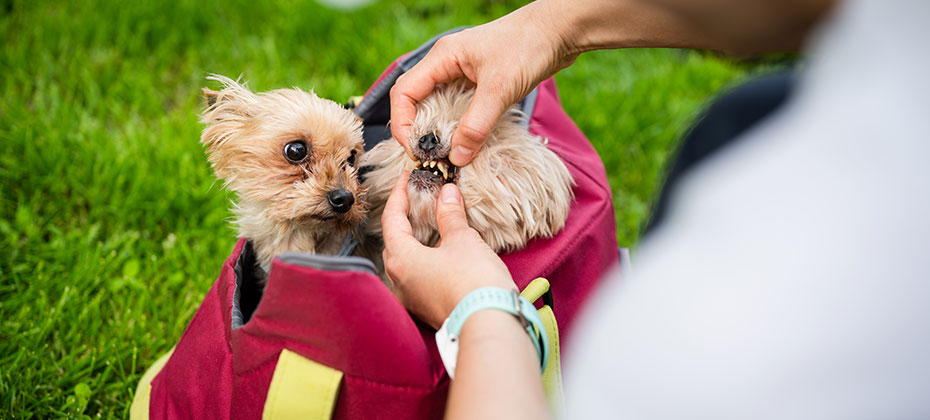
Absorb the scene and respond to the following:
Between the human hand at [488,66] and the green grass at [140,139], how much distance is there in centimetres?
109

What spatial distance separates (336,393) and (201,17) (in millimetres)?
3050

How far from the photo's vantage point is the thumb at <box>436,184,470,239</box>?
137 cm

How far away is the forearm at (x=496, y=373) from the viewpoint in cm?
96

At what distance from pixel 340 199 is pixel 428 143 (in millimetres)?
270

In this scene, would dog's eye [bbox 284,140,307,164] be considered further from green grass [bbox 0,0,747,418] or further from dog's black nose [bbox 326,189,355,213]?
green grass [bbox 0,0,747,418]

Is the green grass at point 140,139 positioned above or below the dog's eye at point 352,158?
below

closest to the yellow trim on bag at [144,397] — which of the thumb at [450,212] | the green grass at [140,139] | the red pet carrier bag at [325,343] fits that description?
the red pet carrier bag at [325,343]

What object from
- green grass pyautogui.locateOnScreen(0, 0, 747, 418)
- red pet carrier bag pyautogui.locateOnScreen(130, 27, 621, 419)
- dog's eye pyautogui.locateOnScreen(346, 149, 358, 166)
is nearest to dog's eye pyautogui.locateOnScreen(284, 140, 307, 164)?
dog's eye pyautogui.locateOnScreen(346, 149, 358, 166)

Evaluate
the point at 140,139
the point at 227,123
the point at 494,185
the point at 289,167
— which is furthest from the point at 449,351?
the point at 140,139

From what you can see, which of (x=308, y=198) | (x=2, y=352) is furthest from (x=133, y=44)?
(x=308, y=198)

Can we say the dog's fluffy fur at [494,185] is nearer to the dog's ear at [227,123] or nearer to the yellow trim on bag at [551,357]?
the yellow trim on bag at [551,357]

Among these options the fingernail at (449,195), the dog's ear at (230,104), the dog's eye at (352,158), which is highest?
the dog's ear at (230,104)

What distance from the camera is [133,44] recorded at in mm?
3219

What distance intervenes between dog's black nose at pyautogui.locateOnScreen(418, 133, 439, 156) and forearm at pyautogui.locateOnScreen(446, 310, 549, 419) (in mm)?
547
